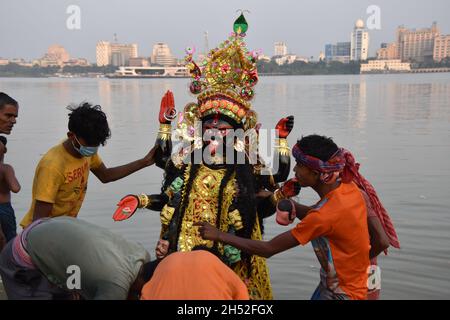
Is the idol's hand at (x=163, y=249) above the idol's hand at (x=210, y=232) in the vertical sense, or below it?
below

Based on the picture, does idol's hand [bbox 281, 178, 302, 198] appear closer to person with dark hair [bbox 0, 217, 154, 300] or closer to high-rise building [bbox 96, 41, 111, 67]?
person with dark hair [bbox 0, 217, 154, 300]

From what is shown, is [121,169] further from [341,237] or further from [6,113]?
[341,237]

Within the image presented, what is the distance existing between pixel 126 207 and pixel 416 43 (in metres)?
80.3

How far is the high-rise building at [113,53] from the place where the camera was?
64125 millimetres

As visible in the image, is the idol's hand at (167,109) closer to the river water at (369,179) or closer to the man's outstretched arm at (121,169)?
the man's outstretched arm at (121,169)

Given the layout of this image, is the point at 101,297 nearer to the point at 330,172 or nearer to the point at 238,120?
the point at 330,172

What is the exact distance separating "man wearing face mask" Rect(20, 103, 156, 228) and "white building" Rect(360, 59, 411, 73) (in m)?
94.8

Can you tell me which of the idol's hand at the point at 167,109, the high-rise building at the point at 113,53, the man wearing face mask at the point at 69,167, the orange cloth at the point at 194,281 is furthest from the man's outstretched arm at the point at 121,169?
the high-rise building at the point at 113,53

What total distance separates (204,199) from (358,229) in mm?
1333

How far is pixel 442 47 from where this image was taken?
7862 centimetres

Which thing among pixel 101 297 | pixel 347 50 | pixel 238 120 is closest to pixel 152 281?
pixel 101 297

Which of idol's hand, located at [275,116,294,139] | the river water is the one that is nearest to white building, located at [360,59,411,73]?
the river water

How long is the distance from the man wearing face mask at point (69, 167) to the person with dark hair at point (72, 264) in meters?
0.77

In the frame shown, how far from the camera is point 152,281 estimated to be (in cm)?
223
